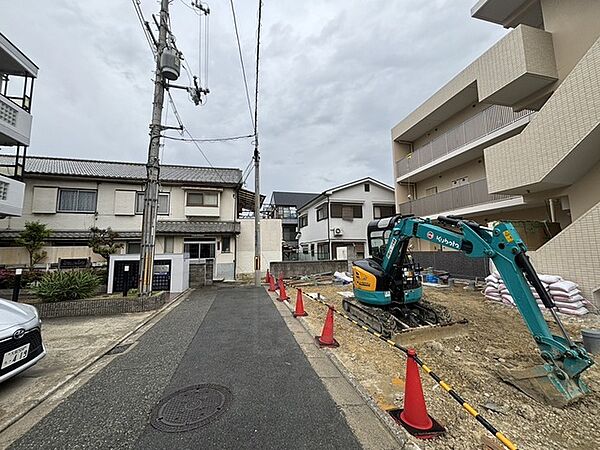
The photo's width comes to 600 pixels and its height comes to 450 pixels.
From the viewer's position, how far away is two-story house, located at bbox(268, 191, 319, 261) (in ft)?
97.1

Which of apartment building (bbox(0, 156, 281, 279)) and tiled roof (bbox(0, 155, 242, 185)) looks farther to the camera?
tiled roof (bbox(0, 155, 242, 185))

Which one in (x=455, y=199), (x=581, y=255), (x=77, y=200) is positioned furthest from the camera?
(x=77, y=200)

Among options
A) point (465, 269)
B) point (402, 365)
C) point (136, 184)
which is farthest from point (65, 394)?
point (136, 184)

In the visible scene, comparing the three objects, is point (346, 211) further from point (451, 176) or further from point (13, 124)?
point (13, 124)

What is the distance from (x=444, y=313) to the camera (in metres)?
5.95

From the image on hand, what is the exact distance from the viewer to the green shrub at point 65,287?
278 inches

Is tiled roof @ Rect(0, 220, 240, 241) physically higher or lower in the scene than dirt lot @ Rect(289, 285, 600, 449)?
higher

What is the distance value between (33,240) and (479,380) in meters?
17.1

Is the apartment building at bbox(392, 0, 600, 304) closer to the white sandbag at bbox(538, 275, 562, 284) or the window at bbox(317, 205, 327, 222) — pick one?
the white sandbag at bbox(538, 275, 562, 284)

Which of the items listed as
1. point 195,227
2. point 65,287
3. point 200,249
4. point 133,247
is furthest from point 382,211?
point 65,287

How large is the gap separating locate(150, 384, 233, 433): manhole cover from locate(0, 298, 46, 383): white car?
6.11ft

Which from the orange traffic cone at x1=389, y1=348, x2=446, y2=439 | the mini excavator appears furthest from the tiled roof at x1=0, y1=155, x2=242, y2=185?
the orange traffic cone at x1=389, y1=348, x2=446, y2=439

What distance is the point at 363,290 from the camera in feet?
19.7

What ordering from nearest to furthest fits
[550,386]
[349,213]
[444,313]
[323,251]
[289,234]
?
[550,386], [444,313], [349,213], [323,251], [289,234]
